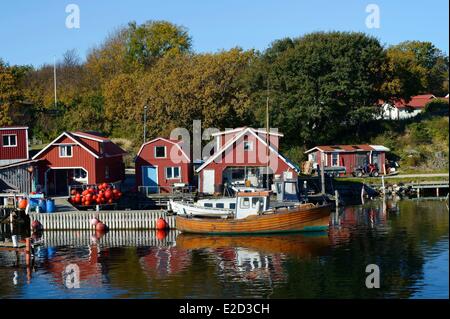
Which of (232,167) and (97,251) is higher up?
(232,167)

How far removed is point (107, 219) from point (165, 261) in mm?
11653

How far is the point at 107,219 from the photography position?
50.8 metres

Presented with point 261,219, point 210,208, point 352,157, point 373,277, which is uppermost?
point 352,157

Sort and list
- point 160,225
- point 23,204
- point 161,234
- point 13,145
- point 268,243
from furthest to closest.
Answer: point 13,145
point 23,204
point 160,225
point 161,234
point 268,243

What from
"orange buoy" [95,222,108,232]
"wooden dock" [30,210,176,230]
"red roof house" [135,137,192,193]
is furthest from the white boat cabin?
"red roof house" [135,137,192,193]

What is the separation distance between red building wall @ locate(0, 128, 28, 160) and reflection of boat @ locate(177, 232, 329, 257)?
19.0 meters

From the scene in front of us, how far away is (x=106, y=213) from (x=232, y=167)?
1504 centimetres

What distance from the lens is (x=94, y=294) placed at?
111 feet

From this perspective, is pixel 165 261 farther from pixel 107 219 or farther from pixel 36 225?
pixel 36 225

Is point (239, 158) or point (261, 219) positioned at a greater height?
point (239, 158)

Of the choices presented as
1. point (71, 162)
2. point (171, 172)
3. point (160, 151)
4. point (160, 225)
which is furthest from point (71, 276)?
point (160, 151)

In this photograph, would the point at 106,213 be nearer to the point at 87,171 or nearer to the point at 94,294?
the point at 87,171

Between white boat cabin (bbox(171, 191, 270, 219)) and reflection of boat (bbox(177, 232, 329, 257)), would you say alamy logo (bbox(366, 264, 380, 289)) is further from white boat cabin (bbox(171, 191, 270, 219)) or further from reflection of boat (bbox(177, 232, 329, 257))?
white boat cabin (bbox(171, 191, 270, 219))
